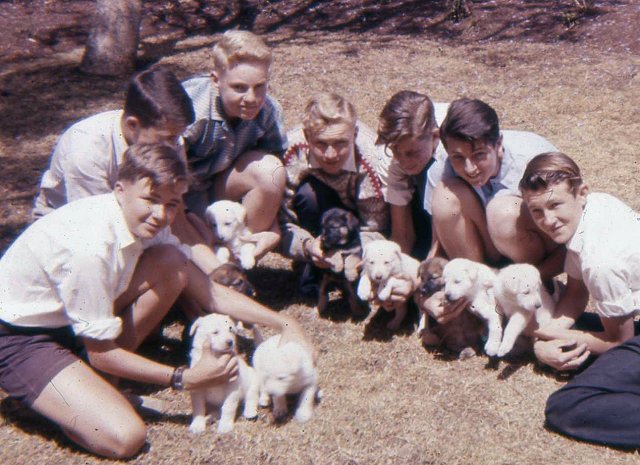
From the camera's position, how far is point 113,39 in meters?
9.21

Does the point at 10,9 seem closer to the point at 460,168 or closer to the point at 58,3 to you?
the point at 58,3

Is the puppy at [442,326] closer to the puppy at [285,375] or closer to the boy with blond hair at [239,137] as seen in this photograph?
the puppy at [285,375]

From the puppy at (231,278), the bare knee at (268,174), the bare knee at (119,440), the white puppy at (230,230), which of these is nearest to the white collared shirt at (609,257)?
the puppy at (231,278)

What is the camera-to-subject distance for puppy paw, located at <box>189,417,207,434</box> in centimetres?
384

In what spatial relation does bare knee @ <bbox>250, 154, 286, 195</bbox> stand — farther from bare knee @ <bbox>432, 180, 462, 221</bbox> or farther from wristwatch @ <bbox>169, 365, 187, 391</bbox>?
wristwatch @ <bbox>169, 365, 187, 391</bbox>

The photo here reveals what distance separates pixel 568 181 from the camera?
13.0ft

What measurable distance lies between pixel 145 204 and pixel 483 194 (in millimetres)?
1898

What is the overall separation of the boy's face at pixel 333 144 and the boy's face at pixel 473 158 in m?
0.69

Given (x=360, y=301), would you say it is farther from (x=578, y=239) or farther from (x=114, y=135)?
(x=114, y=135)

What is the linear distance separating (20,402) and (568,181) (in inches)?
114

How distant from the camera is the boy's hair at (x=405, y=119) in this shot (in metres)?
4.43

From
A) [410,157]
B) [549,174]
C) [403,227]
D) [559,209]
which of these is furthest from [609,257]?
[403,227]

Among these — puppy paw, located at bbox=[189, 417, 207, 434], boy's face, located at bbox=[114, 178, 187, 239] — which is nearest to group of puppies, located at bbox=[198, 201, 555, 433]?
puppy paw, located at bbox=[189, 417, 207, 434]

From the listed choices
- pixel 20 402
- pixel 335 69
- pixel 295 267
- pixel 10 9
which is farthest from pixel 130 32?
pixel 20 402
